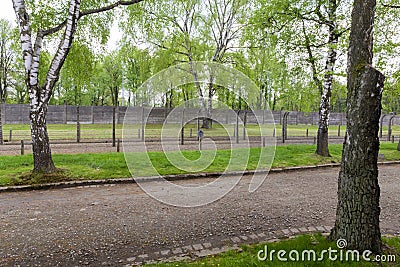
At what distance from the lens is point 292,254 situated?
3062mm

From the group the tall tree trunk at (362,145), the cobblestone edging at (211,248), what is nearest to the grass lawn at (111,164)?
the cobblestone edging at (211,248)

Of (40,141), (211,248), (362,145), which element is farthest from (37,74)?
(362,145)

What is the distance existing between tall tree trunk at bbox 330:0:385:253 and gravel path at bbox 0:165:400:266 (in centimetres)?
123

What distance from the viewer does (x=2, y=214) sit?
462cm

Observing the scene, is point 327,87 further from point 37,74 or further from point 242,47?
point 242,47

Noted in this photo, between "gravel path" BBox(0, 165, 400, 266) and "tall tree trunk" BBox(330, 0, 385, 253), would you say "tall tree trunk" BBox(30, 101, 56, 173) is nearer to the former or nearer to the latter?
"gravel path" BBox(0, 165, 400, 266)

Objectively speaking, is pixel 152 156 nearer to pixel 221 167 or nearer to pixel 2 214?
pixel 221 167

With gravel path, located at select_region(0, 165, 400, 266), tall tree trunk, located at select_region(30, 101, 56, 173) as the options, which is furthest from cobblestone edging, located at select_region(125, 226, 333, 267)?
tall tree trunk, located at select_region(30, 101, 56, 173)

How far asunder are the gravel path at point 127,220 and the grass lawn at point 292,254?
555 mm

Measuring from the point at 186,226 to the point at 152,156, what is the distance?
5529 millimetres

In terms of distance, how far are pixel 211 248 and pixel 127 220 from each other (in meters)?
1.59

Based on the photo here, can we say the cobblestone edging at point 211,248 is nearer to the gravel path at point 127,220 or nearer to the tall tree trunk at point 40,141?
the gravel path at point 127,220

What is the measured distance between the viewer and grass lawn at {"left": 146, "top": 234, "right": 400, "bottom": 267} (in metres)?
2.84

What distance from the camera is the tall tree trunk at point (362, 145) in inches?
118
